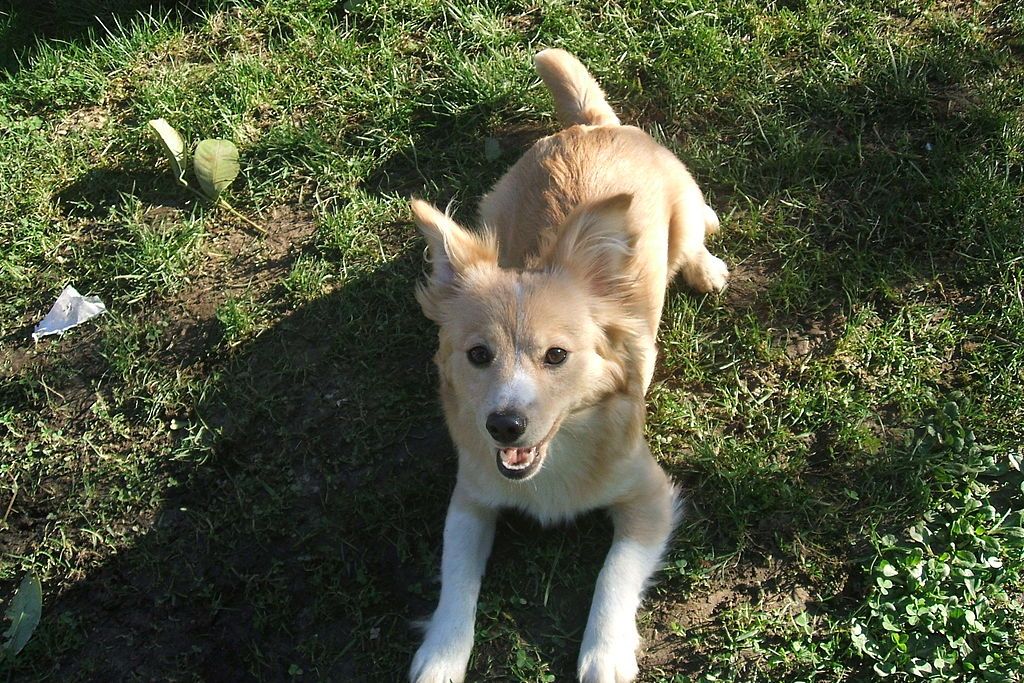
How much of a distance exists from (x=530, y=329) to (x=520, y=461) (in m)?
0.44

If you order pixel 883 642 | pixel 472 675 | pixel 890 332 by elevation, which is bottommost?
pixel 472 675

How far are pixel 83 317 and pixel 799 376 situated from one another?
337cm

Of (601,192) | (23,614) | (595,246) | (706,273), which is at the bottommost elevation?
(23,614)

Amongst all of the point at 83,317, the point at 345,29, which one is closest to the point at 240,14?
the point at 345,29

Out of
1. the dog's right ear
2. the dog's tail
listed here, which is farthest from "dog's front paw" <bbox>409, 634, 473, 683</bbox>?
the dog's tail

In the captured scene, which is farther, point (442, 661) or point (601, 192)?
point (601, 192)

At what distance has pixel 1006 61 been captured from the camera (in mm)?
4473

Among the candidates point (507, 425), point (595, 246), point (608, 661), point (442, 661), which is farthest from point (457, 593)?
point (595, 246)

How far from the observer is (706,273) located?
3996 millimetres

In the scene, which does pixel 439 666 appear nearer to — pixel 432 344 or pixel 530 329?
pixel 530 329

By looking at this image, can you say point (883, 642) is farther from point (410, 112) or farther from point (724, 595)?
point (410, 112)

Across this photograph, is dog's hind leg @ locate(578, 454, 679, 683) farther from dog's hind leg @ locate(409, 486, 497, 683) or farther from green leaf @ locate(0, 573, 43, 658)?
green leaf @ locate(0, 573, 43, 658)

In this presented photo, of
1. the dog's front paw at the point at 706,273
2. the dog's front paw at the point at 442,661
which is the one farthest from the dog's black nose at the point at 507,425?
the dog's front paw at the point at 706,273

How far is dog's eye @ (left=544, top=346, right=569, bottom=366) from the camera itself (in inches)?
115
